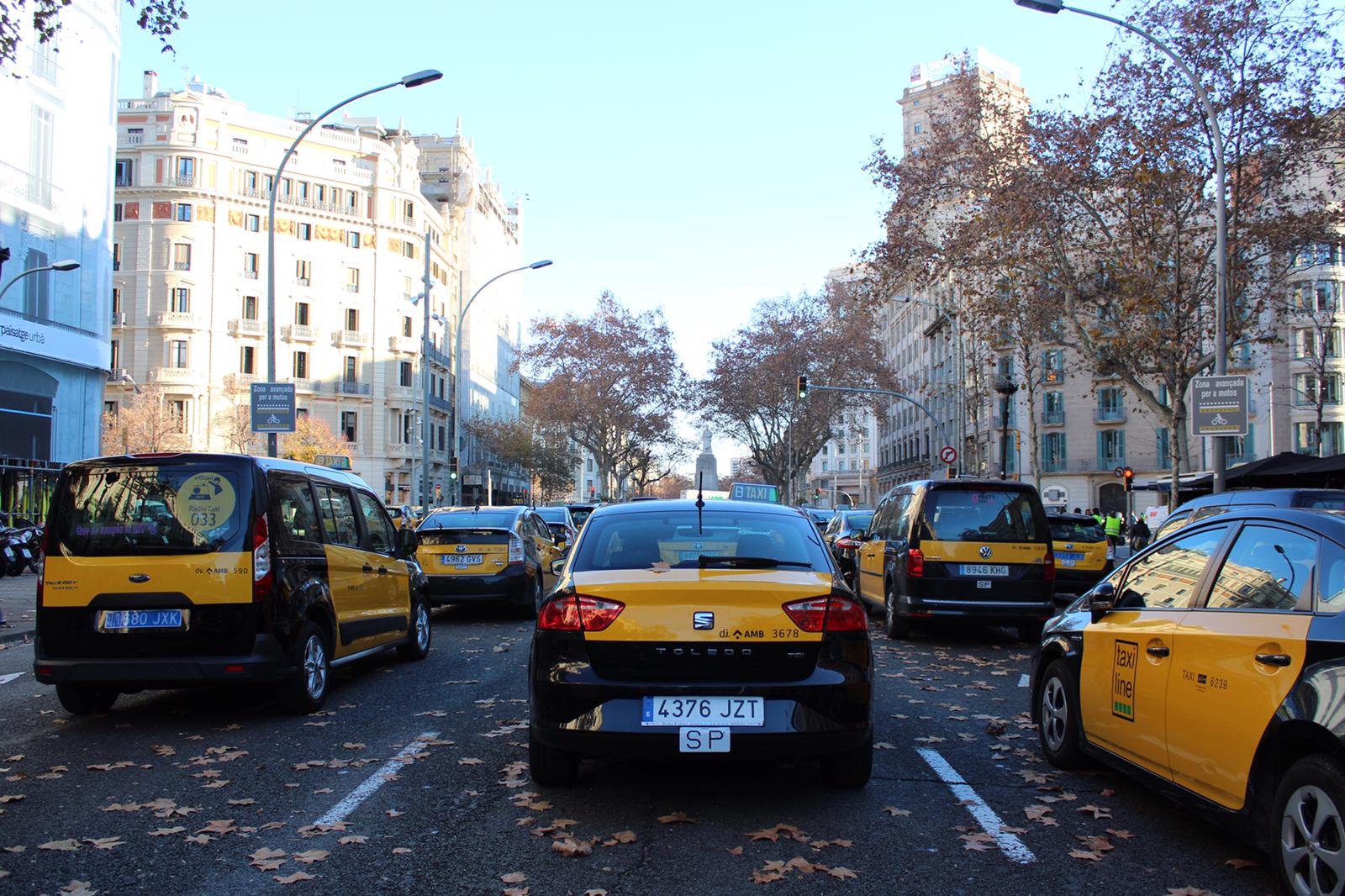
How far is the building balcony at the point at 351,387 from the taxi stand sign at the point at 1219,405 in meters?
54.8

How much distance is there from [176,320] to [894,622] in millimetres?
55904

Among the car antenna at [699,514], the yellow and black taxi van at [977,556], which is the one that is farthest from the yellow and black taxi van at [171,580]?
the yellow and black taxi van at [977,556]

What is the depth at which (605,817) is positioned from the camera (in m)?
5.11

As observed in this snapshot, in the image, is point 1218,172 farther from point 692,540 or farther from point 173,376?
point 173,376

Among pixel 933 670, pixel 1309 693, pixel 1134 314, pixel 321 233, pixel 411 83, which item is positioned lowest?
pixel 933 670

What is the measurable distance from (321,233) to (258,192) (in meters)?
4.03

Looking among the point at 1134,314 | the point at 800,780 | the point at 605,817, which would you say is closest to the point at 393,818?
the point at 605,817

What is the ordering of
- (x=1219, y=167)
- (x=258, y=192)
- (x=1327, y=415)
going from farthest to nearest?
1. (x=258, y=192)
2. (x=1327, y=415)
3. (x=1219, y=167)

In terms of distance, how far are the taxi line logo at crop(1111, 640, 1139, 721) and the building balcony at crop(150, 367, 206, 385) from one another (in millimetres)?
60900

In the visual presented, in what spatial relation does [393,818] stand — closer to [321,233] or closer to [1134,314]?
[1134,314]

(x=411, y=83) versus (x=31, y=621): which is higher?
(x=411, y=83)

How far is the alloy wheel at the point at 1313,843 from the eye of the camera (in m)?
3.56

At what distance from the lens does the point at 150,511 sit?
7.18 meters

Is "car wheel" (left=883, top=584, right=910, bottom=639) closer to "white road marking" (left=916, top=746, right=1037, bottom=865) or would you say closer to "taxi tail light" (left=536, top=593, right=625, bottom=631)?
"white road marking" (left=916, top=746, right=1037, bottom=865)
